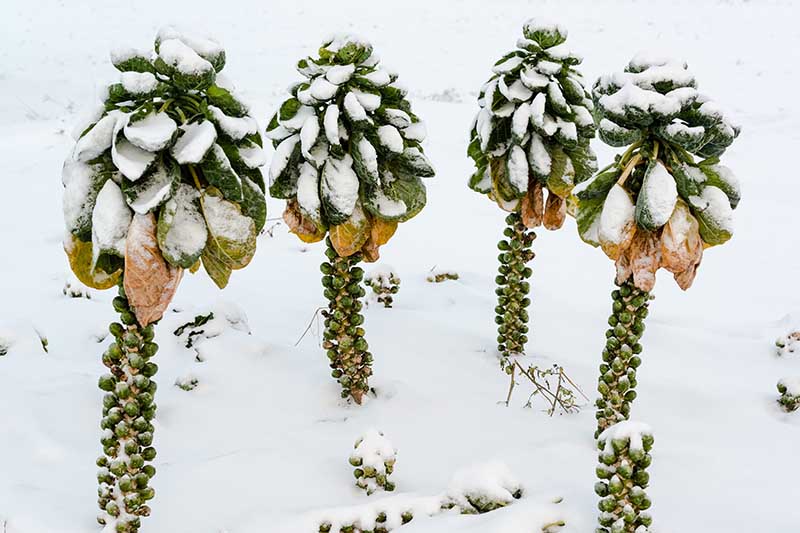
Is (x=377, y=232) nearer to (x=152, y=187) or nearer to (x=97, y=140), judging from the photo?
(x=152, y=187)

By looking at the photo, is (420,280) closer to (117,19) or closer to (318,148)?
(318,148)

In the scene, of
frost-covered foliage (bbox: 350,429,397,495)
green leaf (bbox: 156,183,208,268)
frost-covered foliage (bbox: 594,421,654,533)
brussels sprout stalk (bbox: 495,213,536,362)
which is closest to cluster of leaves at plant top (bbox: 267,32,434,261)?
green leaf (bbox: 156,183,208,268)

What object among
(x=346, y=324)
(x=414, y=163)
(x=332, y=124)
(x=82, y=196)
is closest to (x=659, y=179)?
(x=414, y=163)

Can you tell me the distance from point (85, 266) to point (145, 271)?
0.90ft

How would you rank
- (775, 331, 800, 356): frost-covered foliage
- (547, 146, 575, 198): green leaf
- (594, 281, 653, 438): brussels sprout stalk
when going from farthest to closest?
(775, 331, 800, 356): frost-covered foliage → (547, 146, 575, 198): green leaf → (594, 281, 653, 438): brussels sprout stalk

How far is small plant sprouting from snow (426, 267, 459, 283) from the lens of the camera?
14.2 feet

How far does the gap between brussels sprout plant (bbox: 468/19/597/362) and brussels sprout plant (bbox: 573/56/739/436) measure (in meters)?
0.30

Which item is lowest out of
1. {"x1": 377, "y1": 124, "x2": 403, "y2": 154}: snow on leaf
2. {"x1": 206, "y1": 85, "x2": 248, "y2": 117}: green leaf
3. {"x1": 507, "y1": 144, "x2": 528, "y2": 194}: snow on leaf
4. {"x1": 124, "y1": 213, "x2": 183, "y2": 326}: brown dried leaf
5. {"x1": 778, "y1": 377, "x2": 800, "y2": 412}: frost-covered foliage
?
{"x1": 124, "y1": 213, "x2": 183, "y2": 326}: brown dried leaf

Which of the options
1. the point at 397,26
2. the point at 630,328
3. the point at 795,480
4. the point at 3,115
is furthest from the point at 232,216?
the point at 397,26

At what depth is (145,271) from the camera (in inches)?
79.0

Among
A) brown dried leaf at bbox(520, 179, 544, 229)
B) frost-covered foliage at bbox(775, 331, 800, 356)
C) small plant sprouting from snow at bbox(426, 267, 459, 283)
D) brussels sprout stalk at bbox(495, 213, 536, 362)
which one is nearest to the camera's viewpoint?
brown dried leaf at bbox(520, 179, 544, 229)

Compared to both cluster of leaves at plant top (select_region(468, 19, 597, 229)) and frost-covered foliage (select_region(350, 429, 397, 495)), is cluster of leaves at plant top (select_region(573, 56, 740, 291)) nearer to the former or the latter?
cluster of leaves at plant top (select_region(468, 19, 597, 229))

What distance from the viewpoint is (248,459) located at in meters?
2.54

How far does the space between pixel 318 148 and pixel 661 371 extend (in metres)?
1.86
